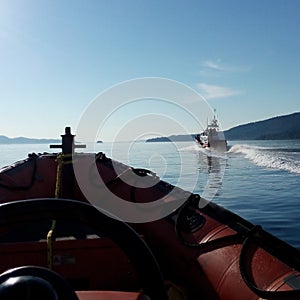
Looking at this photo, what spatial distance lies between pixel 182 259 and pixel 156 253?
1.85 feet

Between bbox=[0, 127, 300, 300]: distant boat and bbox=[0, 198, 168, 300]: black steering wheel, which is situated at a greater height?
bbox=[0, 198, 168, 300]: black steering wheel

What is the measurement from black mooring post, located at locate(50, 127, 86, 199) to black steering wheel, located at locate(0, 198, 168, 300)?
355 cm

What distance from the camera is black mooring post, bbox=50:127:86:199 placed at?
4621 mm

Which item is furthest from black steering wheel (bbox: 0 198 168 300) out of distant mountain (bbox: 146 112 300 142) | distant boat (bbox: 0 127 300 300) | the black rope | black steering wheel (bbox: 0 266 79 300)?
distant mountain (bbox: 146 112 300 142)

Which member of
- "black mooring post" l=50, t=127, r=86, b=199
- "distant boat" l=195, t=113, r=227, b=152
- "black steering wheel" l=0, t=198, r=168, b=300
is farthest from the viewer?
"distant boat" l=195, t=113, r=227, b=152

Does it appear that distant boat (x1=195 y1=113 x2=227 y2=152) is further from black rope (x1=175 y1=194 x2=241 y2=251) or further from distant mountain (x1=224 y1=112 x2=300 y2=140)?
distant mountain (x1=224 y1=112 x2=300 y2=140)

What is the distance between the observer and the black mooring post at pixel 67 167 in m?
4.62

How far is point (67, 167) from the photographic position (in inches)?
184

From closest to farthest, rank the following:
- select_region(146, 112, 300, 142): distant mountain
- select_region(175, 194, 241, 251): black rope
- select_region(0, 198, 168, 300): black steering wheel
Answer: select_region(0, 198, 168, 300): black steering wheel → select_region(175, 194, 241, 251): black rope → select_region(146, 112, 300, 142): distant mountain

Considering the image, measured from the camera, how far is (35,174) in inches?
199

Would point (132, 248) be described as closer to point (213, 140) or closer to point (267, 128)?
point (213, 140)

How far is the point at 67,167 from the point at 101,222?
146 inches

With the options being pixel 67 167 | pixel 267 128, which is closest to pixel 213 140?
pixel 67 167

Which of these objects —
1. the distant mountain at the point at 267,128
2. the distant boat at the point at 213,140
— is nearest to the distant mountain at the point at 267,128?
the distant mountain at the point at 267,128
